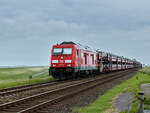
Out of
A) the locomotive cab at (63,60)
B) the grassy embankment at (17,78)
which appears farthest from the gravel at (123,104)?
the locomotive cab at (63,60)

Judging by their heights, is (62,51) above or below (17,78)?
above

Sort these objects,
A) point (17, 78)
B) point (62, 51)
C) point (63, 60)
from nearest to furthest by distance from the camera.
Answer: point (63, 60)
point (62, 51)
point (17, 78)

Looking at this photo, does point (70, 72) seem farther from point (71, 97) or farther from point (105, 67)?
point (105, 67)

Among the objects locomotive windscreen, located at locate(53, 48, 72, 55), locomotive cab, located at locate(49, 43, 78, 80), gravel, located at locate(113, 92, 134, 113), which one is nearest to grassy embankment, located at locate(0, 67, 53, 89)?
locomotive cab, located at locate(49, 43, 78, 80)

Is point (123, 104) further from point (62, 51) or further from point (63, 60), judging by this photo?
point (62, 51)

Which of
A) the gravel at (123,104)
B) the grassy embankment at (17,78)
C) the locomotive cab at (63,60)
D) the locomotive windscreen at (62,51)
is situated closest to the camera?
the gravel at (123,104)

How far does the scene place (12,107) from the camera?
950 centimetres

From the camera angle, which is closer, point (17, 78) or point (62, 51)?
point (62, 51)

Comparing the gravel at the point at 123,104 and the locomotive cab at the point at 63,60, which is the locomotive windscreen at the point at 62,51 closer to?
the locomotive cab at the point at 63,60

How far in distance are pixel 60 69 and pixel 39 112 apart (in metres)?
15.5

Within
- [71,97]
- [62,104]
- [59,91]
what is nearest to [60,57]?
[59,91]

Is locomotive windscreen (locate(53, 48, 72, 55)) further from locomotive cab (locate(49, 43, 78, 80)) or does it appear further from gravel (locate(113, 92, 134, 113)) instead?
gravel (locate(113, 92, 134, 113))

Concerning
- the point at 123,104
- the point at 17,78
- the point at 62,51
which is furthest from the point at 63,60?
the point at 17,78

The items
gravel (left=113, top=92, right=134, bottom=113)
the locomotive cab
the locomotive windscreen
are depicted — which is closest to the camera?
gravel (left=113, top=92, right=134, bottom=113)
